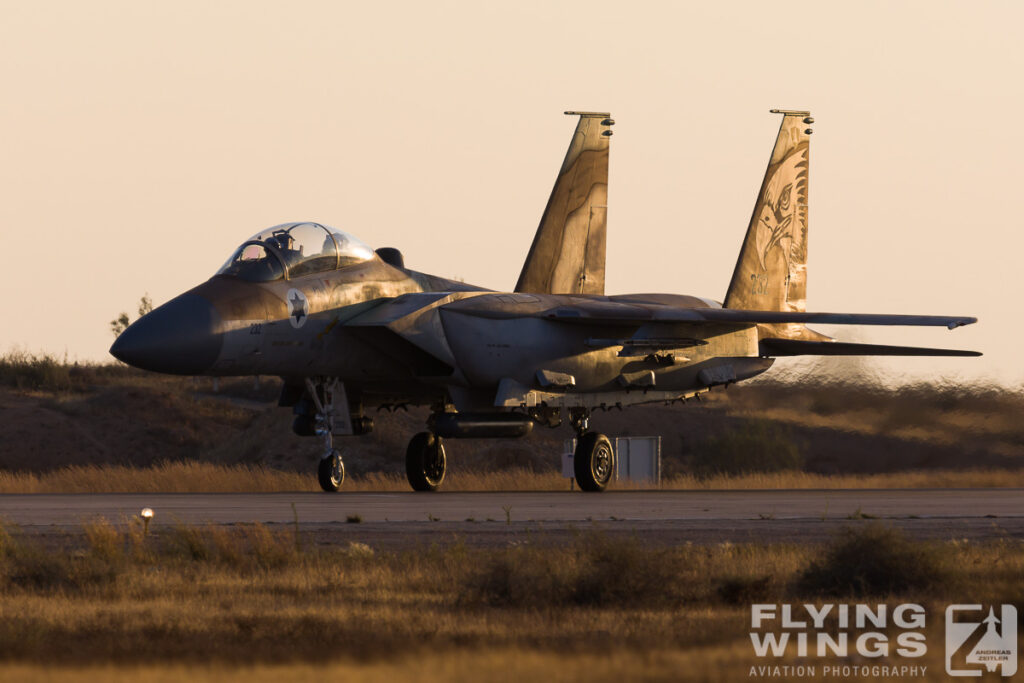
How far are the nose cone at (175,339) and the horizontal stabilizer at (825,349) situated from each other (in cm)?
1116

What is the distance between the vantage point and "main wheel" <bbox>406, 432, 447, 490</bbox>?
24.5 m

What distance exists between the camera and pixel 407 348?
75.4ft

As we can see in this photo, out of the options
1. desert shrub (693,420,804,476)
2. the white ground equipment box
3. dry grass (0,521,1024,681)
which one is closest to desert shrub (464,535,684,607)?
dry grass (0,521,1024,681)

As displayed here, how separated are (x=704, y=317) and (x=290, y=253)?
7.08 m

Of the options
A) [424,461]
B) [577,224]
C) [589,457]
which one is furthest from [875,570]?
Answer: [577,224]

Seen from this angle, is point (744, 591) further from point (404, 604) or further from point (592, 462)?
point (592, 462)

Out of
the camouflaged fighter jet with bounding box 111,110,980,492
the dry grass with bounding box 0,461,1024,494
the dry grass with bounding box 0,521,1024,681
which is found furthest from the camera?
the dry grass with bounding box 0,461,1024,494

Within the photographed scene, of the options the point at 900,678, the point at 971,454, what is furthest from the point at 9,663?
the point at 971,454

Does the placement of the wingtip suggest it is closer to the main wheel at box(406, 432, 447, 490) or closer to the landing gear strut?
the main wheel at box(406, 432, 447, 490)

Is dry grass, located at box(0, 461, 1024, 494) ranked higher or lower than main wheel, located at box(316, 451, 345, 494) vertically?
lower

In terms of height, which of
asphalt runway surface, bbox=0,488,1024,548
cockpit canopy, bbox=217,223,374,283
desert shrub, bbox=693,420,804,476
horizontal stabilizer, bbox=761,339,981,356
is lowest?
desert shrub, bbox=693,420,804,476

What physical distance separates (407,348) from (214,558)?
11.4m

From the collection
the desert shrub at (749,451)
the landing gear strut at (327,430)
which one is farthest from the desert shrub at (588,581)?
the desert shrub at (749,451)

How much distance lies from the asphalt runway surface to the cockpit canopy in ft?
10.3
